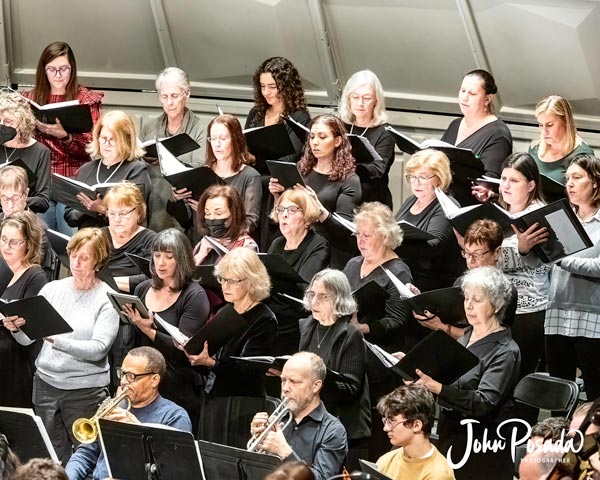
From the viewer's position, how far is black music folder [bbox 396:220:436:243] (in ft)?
19.5

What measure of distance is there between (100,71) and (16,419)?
4.08m

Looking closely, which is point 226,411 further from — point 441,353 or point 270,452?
point 441,353

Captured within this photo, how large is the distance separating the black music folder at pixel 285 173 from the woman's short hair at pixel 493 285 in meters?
1.20

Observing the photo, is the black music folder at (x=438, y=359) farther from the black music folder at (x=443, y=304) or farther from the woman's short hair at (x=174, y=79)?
the woman's short hair at (x=174, y=79)

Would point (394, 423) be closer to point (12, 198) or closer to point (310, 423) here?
point (310, 423)

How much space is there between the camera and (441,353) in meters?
5.01

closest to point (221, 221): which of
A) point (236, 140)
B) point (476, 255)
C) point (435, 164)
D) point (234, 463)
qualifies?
point (236, 140)

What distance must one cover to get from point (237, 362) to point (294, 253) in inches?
31.2

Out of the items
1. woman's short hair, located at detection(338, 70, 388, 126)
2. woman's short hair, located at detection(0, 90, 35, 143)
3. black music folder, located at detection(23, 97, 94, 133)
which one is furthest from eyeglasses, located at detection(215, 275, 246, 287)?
woman's short hair, located at detection(0, 90, 35, 143)

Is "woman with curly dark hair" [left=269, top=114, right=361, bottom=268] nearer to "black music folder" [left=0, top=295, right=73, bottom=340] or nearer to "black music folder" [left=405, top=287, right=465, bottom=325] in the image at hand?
"black music folder" [left=405, top=287, right=465, bottom=325]

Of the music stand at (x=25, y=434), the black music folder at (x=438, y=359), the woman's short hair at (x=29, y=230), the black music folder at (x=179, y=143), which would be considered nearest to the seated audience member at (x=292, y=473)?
the black music folder at (x=438, y=359)

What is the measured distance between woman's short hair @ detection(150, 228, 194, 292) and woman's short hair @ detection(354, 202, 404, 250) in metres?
0.79

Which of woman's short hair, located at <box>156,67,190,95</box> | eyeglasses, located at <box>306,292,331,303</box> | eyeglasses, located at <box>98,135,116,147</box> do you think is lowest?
eyeglasses, located at <box>306,292,331,303</box>

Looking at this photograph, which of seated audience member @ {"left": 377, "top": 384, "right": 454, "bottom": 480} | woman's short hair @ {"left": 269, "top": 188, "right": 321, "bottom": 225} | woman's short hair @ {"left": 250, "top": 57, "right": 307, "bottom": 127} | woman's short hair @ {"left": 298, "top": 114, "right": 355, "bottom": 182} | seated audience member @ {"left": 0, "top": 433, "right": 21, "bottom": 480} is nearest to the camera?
seated audience member @ {"left": 0, "top": 433, "right": 21, "bottom": 480}
